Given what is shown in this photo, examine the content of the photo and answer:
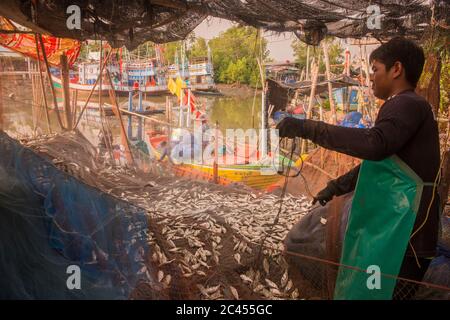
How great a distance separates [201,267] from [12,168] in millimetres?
1716

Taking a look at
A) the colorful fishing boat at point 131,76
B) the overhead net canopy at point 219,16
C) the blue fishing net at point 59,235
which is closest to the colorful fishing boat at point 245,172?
the overhead net canopy at point 219,16

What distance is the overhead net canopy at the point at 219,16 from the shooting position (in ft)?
15.3

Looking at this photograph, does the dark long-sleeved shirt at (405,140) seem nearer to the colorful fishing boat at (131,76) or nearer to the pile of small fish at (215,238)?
the pile of small fish at (215,238)

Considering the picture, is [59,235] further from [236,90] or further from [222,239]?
[236,90]

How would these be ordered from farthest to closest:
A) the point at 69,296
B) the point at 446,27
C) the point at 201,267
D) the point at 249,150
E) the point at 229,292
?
the point at 249,150 → the point at 446,27 → the point at 201,267 → the point at 229,292 → the point at 69,296

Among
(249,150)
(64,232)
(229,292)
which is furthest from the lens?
(249,150)

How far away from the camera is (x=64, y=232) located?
2881 mm

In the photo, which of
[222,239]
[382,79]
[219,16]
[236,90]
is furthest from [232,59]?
[382,79]

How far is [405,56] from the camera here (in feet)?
6.68

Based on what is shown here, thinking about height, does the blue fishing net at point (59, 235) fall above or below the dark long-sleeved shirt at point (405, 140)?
below

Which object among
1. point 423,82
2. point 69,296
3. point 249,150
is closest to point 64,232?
point 69,296

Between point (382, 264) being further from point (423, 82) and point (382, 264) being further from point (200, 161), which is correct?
point (200, 161)

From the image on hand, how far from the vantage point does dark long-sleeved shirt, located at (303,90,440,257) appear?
73.0 inches

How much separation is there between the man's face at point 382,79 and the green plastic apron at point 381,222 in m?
0.37
